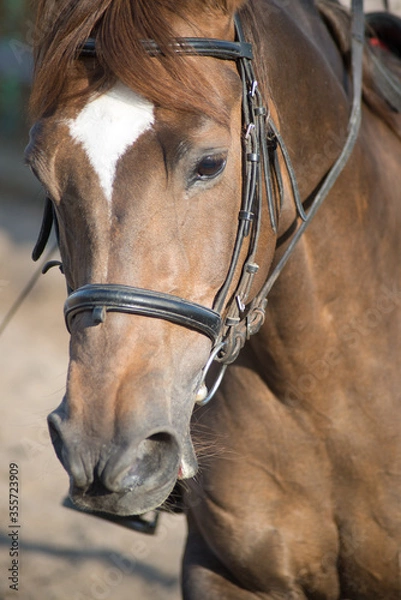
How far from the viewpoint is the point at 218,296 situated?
1.70 m

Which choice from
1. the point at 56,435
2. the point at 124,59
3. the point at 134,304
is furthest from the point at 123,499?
the point at 124,59

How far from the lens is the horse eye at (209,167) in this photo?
1.60 m

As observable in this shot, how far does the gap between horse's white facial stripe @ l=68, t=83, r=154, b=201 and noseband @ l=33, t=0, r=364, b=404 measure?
129 mm

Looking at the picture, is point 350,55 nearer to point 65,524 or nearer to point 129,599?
point 129,599

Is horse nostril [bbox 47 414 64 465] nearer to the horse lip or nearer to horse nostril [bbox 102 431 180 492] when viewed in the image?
horse nostril [bbox 102 431 180 492]

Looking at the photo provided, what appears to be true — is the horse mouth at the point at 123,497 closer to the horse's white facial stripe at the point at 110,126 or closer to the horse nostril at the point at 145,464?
the horse nostril at the point at 145,464

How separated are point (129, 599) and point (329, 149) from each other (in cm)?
252

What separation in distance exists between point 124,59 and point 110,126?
0.14 meters

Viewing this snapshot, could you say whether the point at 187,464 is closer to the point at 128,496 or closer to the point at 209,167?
the point at 128,496

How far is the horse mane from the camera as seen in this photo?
5.17ft

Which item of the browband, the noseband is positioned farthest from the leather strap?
the browband

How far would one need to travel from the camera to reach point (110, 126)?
5.12ft

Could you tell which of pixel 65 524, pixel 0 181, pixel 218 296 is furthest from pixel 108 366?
pixel 0 181

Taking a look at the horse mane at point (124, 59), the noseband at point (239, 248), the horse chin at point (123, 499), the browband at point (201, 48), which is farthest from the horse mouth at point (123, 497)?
the browband at point (201, 48)
